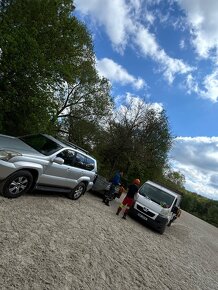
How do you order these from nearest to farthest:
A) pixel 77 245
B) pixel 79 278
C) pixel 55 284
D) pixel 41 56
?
pixel 55 284, pixel 79 278, pixel 77 245, pixel 41 56

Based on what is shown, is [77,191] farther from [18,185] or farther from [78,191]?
[18,185]

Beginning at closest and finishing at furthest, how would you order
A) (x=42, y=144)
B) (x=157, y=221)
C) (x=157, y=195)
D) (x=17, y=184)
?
(x=17, y=184) → (x=42, y=144) → (x=157, y=221) → (x=157, y=195)

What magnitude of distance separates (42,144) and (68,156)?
108 cm

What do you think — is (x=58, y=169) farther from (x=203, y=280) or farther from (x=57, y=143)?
(x=203, y=280)

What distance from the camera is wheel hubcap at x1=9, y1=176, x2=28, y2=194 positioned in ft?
28.5

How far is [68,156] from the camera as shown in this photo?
1117 centimetres

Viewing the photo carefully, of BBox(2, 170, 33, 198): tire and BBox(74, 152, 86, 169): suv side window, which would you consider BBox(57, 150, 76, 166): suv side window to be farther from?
BBox(2, 170, 33, 198): tire

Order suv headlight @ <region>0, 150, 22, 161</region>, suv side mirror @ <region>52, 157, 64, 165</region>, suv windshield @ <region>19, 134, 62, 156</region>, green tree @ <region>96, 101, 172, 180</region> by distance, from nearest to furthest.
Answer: suv headlight @ <region>0, 150, 22, 161</region>
suv side mirror @ <region>52, 157, 64, 165</region>
suv windshield @ <region>19, 134, 62, 156</region>
green tree @ <region>96, 101, 172, 180</region>

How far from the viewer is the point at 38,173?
9438mm

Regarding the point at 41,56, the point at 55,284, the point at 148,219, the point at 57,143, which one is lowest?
the point at 55,284

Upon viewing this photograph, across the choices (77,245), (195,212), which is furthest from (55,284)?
(195,212)

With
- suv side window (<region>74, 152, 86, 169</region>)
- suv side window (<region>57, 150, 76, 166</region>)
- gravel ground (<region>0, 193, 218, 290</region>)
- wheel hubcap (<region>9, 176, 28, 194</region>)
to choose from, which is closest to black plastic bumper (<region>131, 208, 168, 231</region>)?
gravel ground (<region>0, 193, 218, 290</region>)

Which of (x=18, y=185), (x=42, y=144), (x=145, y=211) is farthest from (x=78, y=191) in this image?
(x=18, y=185)

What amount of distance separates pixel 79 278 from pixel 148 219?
8.34 meters
